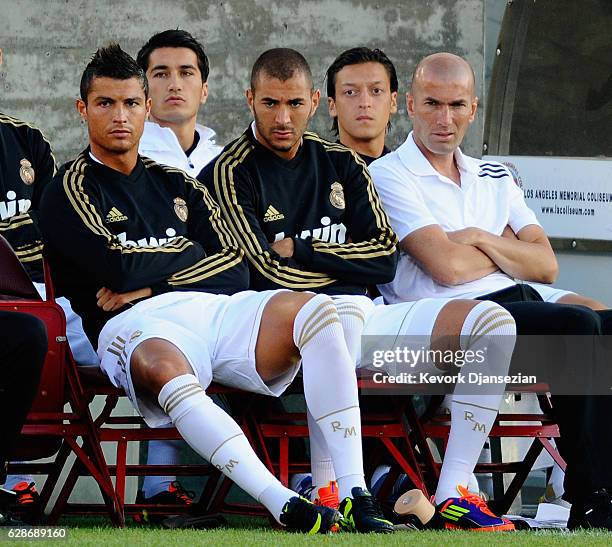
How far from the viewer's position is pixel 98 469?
4.78 m

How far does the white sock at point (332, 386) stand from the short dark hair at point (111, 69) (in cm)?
120

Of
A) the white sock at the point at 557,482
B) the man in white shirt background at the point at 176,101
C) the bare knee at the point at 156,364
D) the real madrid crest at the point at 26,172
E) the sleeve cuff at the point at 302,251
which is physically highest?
the man in white shirt background at the point at 176,101

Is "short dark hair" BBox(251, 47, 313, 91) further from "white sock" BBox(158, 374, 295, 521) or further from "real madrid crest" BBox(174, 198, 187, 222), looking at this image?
"white sock" BBox(158, 374, 295, 521)

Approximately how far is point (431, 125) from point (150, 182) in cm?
126

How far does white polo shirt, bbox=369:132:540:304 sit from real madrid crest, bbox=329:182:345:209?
0.27 m

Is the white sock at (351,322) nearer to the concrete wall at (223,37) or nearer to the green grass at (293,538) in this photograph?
the green grass at (293,538)

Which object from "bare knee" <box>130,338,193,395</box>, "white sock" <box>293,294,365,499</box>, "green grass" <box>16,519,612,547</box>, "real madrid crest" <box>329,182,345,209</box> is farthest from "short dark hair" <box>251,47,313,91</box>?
"green grass" <box>16,519,612,547</box>

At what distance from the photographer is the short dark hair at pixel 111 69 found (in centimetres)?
513

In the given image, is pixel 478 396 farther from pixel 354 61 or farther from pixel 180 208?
pixel 354 61

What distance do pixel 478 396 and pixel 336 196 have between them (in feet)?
3.32

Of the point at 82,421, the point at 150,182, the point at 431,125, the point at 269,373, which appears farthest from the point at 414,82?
the point at 82,421

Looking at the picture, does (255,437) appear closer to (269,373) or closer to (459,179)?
(269,373)

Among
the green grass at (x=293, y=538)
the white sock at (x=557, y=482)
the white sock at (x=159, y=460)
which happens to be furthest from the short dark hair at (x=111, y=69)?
the white sock at (x=557, y=482)

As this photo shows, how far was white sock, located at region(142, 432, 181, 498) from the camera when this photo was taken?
5.41 metres
